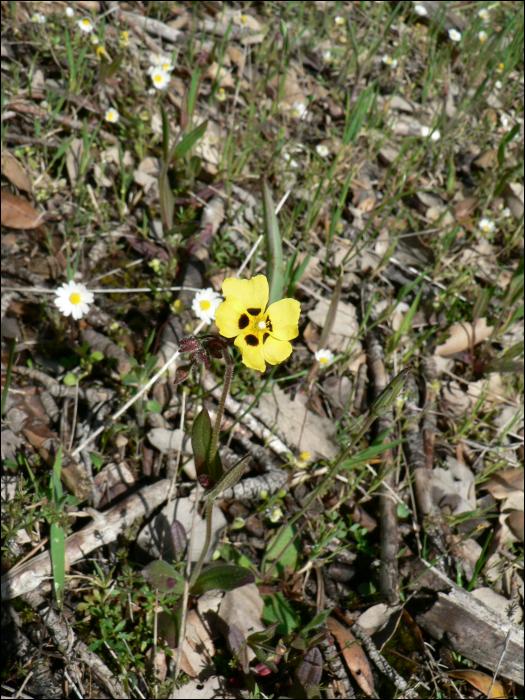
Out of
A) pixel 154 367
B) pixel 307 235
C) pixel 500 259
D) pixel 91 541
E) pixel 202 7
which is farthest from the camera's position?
pixel 202 7

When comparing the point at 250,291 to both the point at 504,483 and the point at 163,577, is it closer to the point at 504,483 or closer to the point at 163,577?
the point at 163,577

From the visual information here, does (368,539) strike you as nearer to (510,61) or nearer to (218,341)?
(218,341)

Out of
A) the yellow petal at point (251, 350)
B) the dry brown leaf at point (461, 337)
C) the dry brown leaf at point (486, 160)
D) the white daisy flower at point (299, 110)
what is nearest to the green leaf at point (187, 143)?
the white daisy flower at point (299, 110)

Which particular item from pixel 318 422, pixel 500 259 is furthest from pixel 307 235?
pixel 500 259

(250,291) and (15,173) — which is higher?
(250,291)

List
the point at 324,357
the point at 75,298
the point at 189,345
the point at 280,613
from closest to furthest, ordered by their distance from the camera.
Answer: the point at 189,345 → the point at 280,613 → the point at 75,298 → the point at 324,357

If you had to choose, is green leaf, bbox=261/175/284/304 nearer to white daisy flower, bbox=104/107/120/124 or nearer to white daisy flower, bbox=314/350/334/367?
white daisy flower, bbox=314/350/334/367

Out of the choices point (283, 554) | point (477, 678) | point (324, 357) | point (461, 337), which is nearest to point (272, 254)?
point (324, 357)
